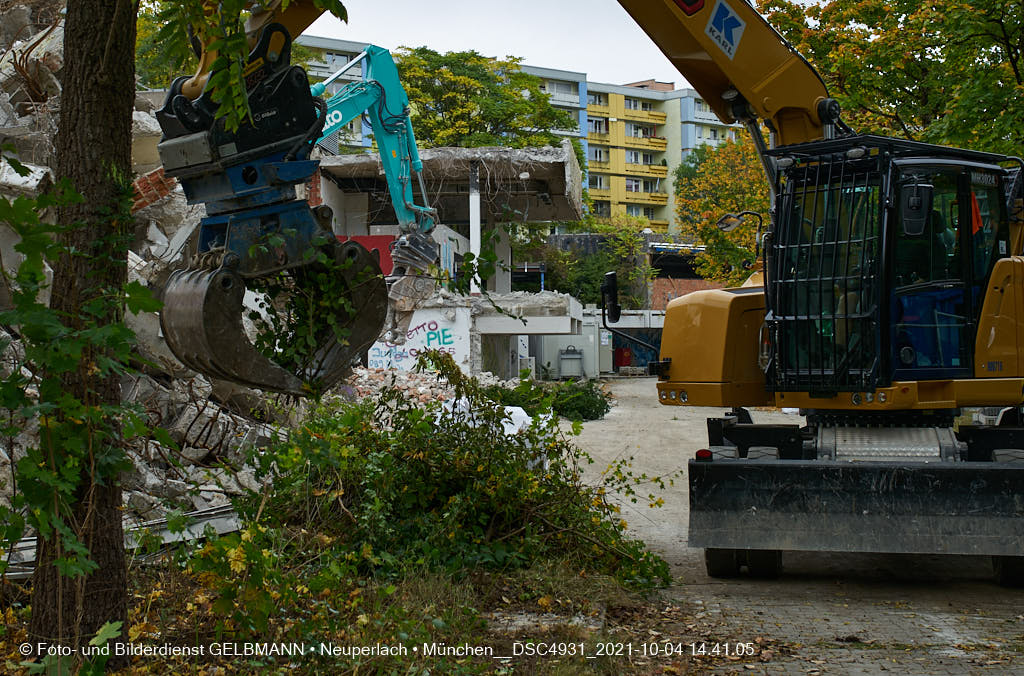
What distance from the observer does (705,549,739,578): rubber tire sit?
7.79m

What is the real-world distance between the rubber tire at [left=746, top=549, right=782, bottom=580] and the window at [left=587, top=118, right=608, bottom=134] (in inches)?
2792

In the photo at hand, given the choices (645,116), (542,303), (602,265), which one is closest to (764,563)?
(542,303)

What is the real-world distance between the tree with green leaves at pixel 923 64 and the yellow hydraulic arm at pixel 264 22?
11.1 metres

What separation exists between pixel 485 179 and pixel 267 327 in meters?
23.0

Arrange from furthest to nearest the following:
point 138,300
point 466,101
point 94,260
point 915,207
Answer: point 466,101, point 915,207, point 94,260, point 138,300

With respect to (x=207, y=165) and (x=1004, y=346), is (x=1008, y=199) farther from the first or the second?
(x=207, y=165)

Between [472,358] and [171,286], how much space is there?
19.9 m

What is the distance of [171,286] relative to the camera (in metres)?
4.51

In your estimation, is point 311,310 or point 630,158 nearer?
point 311,310

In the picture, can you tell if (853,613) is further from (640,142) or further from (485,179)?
(640,142)

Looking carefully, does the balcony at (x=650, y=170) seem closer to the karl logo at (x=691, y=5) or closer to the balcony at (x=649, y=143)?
the balcony at (x=649, y=143)

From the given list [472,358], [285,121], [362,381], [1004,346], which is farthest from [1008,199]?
[472,358]

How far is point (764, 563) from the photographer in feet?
25.4

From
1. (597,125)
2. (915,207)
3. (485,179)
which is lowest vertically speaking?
(915,207)
